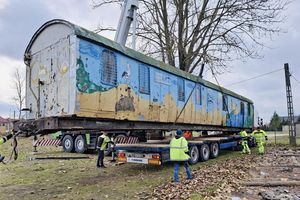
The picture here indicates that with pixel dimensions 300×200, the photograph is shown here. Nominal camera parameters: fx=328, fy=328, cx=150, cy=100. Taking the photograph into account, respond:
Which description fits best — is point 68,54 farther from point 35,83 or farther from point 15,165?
point 15,165

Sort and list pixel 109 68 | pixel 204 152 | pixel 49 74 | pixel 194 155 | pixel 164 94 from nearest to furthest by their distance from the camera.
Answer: pixel 49 74 < pixel 109 68 < pixel 164 94 < pixel 194 155 < pixel 204 152

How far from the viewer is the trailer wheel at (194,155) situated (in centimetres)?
1307

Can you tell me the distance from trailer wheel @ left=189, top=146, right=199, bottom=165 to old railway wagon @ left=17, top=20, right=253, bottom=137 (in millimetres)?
1415

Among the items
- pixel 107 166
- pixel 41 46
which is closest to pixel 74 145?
pixel 107 166

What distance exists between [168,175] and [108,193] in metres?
3.03

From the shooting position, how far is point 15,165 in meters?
13.9

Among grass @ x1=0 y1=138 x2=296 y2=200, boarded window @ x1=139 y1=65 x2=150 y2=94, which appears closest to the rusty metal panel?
grass @ x1=0 y1=138 x2=296 y2=200

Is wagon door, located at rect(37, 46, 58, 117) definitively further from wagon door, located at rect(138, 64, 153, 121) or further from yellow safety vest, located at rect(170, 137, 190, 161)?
yellow safety vest, located at rect(170, 137, 190, 161)

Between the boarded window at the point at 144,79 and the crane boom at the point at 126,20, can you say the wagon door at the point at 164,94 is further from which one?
the crane boom at the point at 126,20

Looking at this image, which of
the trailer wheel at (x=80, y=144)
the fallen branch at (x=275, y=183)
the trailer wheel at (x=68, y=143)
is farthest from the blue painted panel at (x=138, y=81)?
the trailer wheel at (x=68, y=143)

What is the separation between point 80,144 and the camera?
1859 centimetres

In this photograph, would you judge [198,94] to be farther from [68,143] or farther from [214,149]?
[68,143]

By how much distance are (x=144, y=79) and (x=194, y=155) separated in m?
4.24

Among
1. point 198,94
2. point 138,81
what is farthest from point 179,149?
point 198,94
